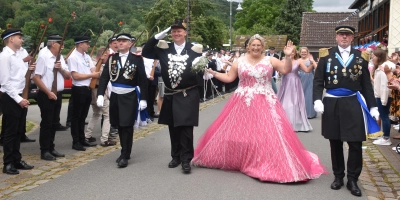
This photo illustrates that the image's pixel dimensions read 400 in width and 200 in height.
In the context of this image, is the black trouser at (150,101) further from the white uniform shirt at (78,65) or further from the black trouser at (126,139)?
the black trouser at (126,139)

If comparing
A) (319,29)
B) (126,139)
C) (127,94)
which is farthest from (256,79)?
(319,29)

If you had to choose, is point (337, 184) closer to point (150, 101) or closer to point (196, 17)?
point (150, 101)

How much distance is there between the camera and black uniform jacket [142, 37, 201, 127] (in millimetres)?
7371

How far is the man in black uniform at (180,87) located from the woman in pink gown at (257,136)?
29 centimetres

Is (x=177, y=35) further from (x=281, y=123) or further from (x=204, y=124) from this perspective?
(x=204, y=124)

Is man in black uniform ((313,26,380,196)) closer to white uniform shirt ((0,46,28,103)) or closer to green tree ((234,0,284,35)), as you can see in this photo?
white uniform shirt ((0,46,28,103))

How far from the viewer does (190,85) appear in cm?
749

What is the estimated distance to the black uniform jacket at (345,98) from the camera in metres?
6.23

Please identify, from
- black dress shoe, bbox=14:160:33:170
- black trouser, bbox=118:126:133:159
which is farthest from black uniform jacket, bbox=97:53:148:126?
black dress shoe, bbox=14:160:33:170

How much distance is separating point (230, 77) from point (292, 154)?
60.5 inches

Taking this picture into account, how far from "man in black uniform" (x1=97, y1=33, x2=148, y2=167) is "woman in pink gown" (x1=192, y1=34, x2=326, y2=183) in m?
1.11

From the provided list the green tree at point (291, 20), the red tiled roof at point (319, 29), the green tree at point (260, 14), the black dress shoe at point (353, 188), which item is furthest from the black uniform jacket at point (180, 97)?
the green tree at point (260, 14)

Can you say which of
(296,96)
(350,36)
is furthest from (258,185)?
(296,96)

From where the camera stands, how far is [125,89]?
7883mm
